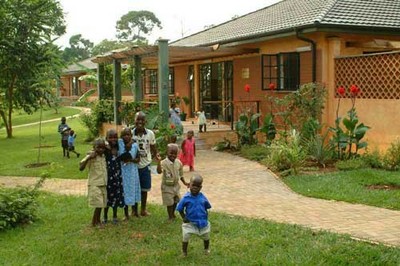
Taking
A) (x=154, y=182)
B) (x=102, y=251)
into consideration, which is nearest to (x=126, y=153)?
(x=102, y=251)

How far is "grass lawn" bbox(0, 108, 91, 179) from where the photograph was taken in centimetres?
1256

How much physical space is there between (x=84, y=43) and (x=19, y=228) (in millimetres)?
95259

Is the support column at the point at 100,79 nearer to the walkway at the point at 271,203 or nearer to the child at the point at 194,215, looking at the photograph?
the walkway at the point at 271,203

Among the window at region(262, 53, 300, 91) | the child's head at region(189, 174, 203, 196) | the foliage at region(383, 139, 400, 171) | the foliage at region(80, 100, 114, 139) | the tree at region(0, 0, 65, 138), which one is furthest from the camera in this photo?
the foliage at region(80, 100, 114, 139)

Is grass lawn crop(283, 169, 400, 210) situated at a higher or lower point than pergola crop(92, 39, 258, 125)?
lower

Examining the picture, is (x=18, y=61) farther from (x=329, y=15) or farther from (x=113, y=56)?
(x=329, y=15)

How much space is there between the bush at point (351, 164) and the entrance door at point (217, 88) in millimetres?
7662

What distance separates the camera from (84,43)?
98750 millimetres

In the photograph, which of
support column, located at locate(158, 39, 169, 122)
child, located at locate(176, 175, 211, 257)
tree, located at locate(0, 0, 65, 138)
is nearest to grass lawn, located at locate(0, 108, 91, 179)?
tree, located at locate(0, 0, 65, 138)

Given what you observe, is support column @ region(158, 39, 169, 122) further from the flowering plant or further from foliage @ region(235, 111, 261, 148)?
the flowering plant

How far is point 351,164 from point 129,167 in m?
5.76

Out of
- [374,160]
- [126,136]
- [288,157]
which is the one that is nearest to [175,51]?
[288,157]

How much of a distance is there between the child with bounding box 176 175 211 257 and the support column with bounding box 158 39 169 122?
8726 millimetres

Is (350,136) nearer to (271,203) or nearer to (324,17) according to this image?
(324,17)
